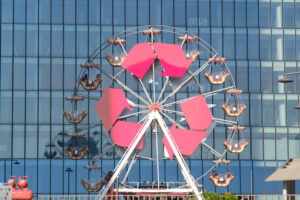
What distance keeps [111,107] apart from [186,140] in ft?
18.1

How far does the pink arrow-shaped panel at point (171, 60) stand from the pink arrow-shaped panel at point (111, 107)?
10.6 ft

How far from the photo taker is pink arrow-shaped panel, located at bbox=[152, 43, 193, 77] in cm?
7031

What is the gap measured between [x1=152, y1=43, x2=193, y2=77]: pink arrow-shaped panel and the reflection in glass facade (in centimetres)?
2568

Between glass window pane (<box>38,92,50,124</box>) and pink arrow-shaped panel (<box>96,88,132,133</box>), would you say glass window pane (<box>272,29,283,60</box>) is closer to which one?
glass window pane (<box>38,92,50,124</box>)

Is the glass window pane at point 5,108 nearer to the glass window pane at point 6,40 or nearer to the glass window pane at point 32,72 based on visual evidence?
the glass window pane at point 32,72

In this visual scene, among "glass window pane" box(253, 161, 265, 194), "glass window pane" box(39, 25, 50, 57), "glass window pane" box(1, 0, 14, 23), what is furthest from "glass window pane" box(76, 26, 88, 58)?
"glass window pane" box(253, 161, 265, 194)

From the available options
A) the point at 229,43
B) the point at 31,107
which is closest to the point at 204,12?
the point at 229,43

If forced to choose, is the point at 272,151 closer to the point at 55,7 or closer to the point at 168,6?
the point at 168,6

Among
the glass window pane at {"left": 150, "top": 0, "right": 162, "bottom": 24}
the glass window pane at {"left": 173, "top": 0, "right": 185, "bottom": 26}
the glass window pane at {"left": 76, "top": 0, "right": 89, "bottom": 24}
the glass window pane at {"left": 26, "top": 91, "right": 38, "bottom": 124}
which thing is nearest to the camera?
the glass window pane at {"left": 26, "top": 91, "right": 38, "bottom": 124}

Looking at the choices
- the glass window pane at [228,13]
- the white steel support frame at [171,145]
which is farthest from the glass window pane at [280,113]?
the white steel support frame at [171,145]

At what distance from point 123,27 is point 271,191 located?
20398 millimetres

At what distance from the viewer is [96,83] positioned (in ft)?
234

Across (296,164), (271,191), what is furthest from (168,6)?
(296,164)

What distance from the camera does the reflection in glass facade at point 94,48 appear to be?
314 feet
